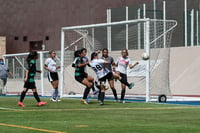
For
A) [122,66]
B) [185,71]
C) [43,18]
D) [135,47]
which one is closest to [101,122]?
[122,66]

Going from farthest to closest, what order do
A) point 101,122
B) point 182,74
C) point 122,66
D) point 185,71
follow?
1. point 182,74
2. point 185,71
3. point 122,66
4. point 101,122

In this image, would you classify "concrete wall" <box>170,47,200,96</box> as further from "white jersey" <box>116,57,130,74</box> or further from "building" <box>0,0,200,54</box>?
"building" <box>0,0,200,54</box>

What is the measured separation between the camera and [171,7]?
3167 centimetres

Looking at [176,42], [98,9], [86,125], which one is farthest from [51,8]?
[86,125]

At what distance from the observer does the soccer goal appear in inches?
874

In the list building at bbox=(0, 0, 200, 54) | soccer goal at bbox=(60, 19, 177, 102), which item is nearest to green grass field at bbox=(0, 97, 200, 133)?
soccer goal at bbox=(60, 19, 177, 102)

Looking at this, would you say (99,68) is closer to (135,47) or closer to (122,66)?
(122,66)

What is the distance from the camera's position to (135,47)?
2553 cm

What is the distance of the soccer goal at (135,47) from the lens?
2219cm

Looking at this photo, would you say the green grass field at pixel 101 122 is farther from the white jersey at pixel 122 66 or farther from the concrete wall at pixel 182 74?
the concrete wall at pixel 182 74

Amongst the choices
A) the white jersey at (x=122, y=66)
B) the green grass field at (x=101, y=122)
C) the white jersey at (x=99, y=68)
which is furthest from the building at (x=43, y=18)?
the green grass field at (x=101, y=122)

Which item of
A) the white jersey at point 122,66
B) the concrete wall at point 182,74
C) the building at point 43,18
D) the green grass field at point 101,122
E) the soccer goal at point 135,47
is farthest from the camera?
the building at point 43,18

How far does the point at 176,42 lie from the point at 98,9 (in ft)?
39.6

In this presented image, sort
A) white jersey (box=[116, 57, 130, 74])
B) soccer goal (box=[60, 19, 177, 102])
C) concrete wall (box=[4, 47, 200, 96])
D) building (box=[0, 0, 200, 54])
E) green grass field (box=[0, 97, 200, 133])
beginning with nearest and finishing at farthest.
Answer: green grass field (box=[0, 97, 200, 133]) < white jersey (box=[116, 57, 130, 74]) < soccer goal (box=[60, 19, 177, 102]) < concrete wall (box=[4, 47, 200, 96]) < building (box=[0, 0, 200, 54])
